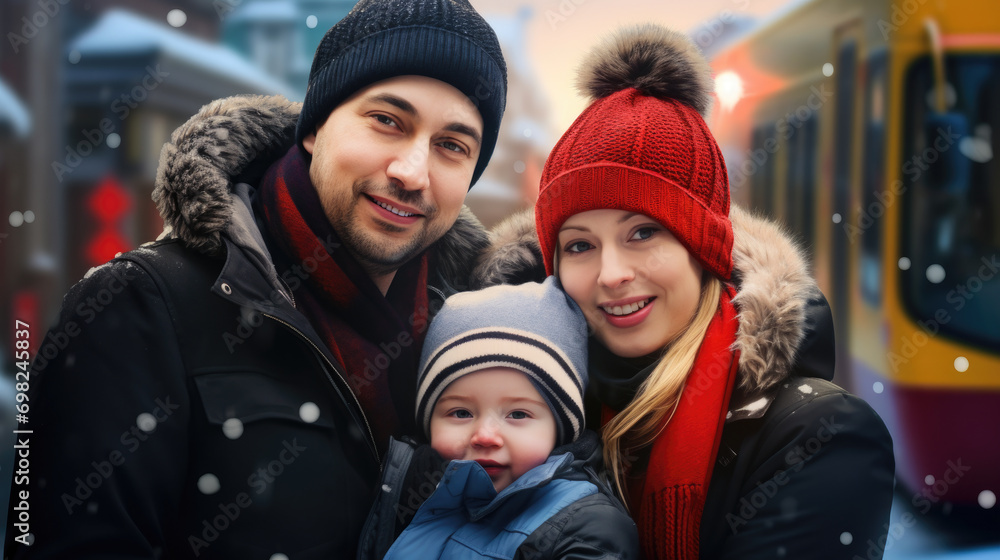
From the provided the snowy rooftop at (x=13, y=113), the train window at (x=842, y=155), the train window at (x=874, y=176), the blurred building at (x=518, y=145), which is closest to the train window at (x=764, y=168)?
the train window at (x=842, y=155)

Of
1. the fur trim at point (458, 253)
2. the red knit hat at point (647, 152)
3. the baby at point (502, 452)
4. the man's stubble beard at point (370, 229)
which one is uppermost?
the red knit hat at point (647, 152)

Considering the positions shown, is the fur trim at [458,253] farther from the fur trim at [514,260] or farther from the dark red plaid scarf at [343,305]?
the dark red plaid scarf at [343,305]

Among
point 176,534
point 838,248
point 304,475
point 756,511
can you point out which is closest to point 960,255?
point 838,248

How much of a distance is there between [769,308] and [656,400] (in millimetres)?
320

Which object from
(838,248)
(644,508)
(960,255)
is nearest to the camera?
(644,508)

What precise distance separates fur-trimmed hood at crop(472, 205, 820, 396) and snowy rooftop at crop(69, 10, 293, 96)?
3257mm

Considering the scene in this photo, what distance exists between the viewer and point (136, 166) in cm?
398

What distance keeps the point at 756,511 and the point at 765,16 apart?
12.4 ft

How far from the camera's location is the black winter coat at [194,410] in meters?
1.30

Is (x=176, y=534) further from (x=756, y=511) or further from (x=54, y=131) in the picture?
(x=54, y=131)

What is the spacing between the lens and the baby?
139cm

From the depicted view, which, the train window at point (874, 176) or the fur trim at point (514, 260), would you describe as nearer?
the fur trim at point (514, 260)

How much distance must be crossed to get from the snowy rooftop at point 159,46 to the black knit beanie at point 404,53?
2.56m

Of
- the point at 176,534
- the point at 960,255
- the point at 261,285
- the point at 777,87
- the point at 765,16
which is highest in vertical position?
the point at 765,16
